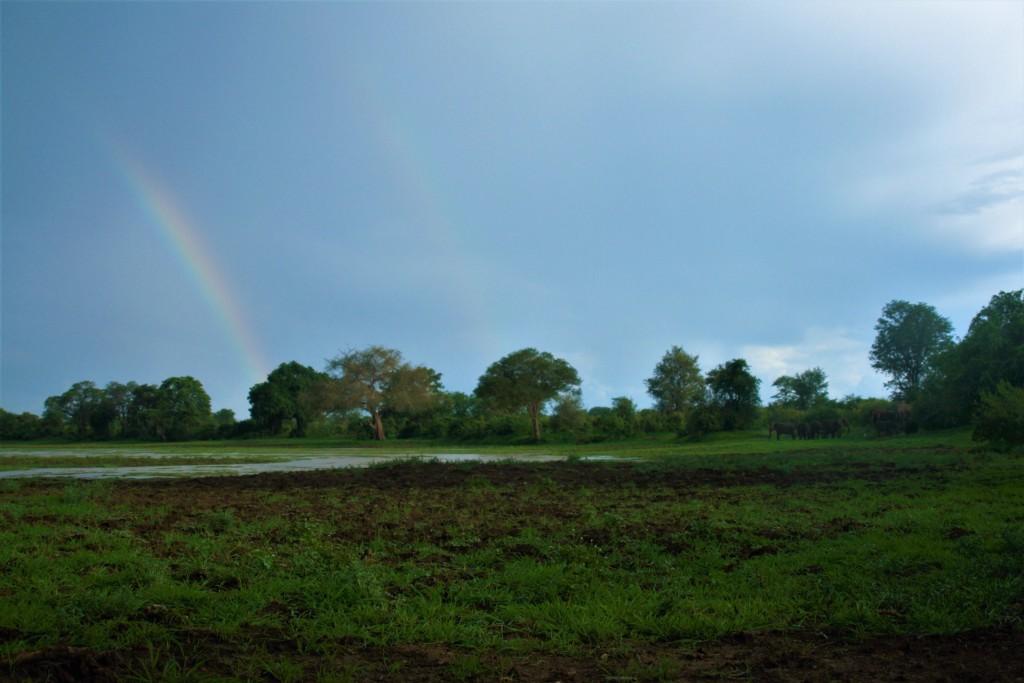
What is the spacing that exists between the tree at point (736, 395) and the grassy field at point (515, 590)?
3824 centimetres

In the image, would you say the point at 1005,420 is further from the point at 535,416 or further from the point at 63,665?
the point at 535,416

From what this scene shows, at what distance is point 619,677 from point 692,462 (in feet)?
59.9

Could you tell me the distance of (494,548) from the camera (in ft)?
26.4

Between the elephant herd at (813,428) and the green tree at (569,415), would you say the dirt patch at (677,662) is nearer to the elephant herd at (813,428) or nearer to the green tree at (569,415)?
the elephant herd at (813,428)

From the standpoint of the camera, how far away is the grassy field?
4.69 meters

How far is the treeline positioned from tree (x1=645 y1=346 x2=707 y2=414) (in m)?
0.12

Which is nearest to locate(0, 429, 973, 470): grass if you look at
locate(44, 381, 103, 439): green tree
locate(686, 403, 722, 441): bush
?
locate(686, 403, 722, 441): bush

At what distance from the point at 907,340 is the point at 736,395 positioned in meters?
36.7

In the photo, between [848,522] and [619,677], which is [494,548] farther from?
[848,522]

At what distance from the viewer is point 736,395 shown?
49781mm

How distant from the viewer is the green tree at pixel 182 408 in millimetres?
100188

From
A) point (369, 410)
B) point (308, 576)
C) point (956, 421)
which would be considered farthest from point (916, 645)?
point (369, 410)

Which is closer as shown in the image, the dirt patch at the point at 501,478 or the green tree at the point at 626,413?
the dirt patch at the point at 501,478

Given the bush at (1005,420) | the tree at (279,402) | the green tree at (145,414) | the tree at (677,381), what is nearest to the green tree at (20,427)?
the green tree at (145,414)
